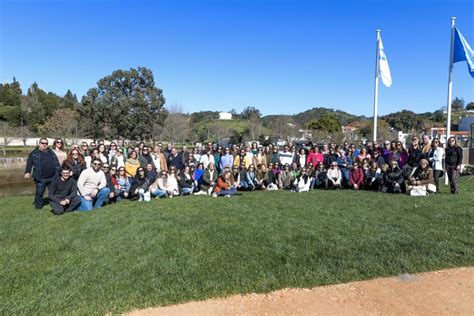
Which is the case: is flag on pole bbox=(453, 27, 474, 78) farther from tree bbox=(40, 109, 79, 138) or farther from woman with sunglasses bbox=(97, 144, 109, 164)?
tree bbox=(40, 109, 79, 138)

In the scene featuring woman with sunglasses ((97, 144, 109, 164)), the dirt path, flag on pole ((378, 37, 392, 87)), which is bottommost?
the dirt path

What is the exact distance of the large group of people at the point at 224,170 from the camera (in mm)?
9055

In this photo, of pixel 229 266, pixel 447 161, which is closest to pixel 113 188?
pixel 229 266

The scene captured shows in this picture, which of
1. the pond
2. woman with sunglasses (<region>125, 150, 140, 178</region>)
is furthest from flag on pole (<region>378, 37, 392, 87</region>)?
the pond

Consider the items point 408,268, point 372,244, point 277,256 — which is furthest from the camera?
point 372,244

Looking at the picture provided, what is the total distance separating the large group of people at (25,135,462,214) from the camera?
9055mm

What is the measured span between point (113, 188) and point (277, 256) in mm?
5918

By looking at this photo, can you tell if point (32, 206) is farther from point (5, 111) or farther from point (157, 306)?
point (5, 111)

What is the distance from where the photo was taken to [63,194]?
867 centimetres

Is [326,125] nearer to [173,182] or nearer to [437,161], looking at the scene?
[437,161]

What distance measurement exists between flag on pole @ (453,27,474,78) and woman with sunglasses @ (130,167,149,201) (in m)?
11.5

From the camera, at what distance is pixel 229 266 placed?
16.2 ft

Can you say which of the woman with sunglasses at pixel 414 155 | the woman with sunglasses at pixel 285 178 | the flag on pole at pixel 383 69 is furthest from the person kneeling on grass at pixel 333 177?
the flag on pole at pixel 383 69

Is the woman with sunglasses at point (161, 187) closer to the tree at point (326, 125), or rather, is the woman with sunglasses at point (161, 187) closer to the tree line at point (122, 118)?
the tree line at point (122, 118)
